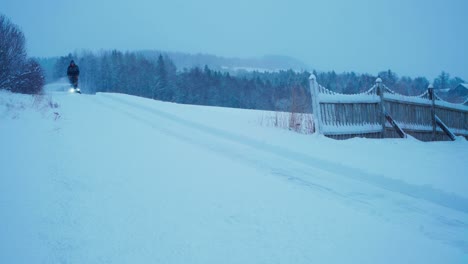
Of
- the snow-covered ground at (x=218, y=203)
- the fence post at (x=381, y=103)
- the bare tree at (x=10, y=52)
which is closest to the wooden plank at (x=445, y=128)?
the fence post at (x=381, y=103)

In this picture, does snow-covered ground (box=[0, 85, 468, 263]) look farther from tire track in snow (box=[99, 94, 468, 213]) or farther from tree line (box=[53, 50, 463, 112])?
tree line (box=[53, 50, 463, 112])

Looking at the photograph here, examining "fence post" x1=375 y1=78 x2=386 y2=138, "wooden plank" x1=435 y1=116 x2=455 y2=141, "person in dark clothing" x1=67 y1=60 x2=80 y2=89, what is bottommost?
"wooden plank" x1=435 y1=116 x2=455 y2=141

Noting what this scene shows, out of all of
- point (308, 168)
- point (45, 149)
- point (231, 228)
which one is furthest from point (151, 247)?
point (45, 149)

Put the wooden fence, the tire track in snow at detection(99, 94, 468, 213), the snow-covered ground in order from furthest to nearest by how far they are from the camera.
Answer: the wooden fence → the tire track in snow at detection(99, 94, 468, 213) → the snow-covered ground

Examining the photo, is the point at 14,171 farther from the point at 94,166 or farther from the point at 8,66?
the point at 8,66

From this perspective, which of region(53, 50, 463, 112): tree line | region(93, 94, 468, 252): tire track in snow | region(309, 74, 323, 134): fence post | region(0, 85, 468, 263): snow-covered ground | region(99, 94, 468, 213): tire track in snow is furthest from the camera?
region(53, 50, 463, 112): tree line

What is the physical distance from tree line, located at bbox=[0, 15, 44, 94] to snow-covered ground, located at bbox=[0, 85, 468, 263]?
13823 mm

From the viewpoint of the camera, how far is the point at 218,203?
3.25m

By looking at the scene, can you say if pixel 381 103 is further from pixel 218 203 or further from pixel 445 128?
pixel 218 203

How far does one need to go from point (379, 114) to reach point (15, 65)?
63.4 feet

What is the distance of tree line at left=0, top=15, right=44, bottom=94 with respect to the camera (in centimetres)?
1700

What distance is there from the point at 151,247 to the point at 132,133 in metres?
4.95

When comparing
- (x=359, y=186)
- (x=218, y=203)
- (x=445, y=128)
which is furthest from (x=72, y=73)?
(x=445, y=128)

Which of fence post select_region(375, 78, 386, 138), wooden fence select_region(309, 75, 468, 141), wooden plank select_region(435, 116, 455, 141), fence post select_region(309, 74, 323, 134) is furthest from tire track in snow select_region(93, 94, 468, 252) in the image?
wooden plank select_region(435, 116, 455, 141)
